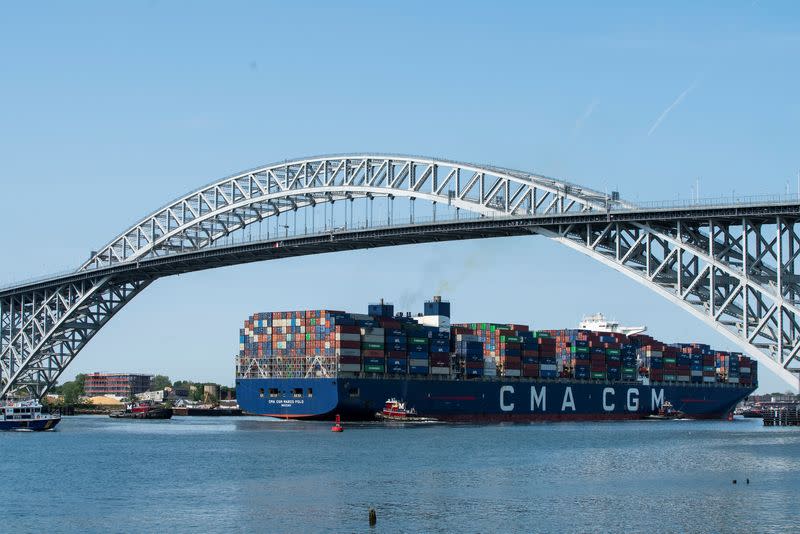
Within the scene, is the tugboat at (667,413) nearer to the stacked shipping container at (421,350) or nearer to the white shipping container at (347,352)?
the stacked shipping container at (421,350)

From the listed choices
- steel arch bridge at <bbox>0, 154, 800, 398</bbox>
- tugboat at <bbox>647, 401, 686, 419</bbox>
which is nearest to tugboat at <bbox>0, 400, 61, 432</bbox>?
steel arch bridge at <bbox>0, 154, 800, 398</bbox>

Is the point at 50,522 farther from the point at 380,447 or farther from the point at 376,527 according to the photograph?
the point at 380,447

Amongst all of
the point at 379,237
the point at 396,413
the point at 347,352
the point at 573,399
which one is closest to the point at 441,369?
the point at 396,413

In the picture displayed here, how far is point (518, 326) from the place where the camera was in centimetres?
12388

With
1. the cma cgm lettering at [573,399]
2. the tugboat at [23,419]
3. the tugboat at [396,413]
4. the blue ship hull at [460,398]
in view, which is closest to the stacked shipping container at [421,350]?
the blue ship hull at [460,398]

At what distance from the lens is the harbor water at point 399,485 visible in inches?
1496

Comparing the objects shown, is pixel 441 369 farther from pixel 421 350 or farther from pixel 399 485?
pixel 399 485

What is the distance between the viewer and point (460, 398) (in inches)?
4343

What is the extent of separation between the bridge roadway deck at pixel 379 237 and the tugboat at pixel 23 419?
588 inches

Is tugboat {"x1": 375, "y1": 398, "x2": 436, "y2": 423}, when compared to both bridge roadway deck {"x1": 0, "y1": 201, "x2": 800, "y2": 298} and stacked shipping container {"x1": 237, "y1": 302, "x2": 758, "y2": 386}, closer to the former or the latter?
stacked shipping container {"x1": 237, "y1": 302, "x2": 758, "y2": 386}

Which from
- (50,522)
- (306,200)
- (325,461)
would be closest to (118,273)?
(306,200)

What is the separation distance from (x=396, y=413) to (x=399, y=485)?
183ft

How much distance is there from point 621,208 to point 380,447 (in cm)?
2004

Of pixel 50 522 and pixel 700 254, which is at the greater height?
pixel 700 254
